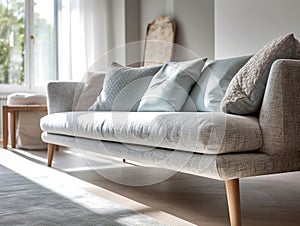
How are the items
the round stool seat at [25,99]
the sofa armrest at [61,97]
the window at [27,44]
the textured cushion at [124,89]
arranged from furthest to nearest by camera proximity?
the window at [27,44] → the round stool seat at [25,99] → the sofa armrest at [61,97] → the textured cushion at [124,89]

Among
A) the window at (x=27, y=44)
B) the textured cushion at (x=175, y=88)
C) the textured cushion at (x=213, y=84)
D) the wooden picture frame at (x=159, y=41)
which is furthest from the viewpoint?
the window at (x=27, y=44)

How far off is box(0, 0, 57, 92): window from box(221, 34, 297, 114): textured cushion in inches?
169

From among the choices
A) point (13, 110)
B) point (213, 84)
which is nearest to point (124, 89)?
point (213, 84)

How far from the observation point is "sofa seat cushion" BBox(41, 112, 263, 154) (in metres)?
1.70

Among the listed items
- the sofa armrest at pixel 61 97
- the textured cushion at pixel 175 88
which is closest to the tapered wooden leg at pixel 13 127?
the sofa armrest at pixel 61 97

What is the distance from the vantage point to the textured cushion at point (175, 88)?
8.97ft

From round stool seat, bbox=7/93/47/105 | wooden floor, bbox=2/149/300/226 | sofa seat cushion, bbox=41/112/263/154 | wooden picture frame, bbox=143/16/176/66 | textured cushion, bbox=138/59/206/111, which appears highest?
wooden picture frame, bbox=143/16/176/66

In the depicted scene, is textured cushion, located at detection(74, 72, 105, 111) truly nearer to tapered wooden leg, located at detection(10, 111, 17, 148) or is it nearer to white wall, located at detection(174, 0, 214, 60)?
tapered wooden leg, located at detection(10, 111, 17, 148)

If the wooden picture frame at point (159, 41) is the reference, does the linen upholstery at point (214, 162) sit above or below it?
below

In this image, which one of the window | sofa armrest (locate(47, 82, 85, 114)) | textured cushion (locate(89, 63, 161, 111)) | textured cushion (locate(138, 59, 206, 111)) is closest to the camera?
textured cushion (locate(138, 59, 206, 111))

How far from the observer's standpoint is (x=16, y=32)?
225 inches

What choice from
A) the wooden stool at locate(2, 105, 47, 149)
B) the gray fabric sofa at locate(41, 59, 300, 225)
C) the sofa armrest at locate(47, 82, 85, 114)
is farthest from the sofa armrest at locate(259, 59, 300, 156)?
the wooden stool at locate(2, 105, 47, 149)

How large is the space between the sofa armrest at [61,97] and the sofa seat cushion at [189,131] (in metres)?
1.05

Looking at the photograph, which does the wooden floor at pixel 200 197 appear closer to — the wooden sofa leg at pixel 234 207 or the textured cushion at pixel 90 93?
the wooden sofa leg at pixel 234 207
